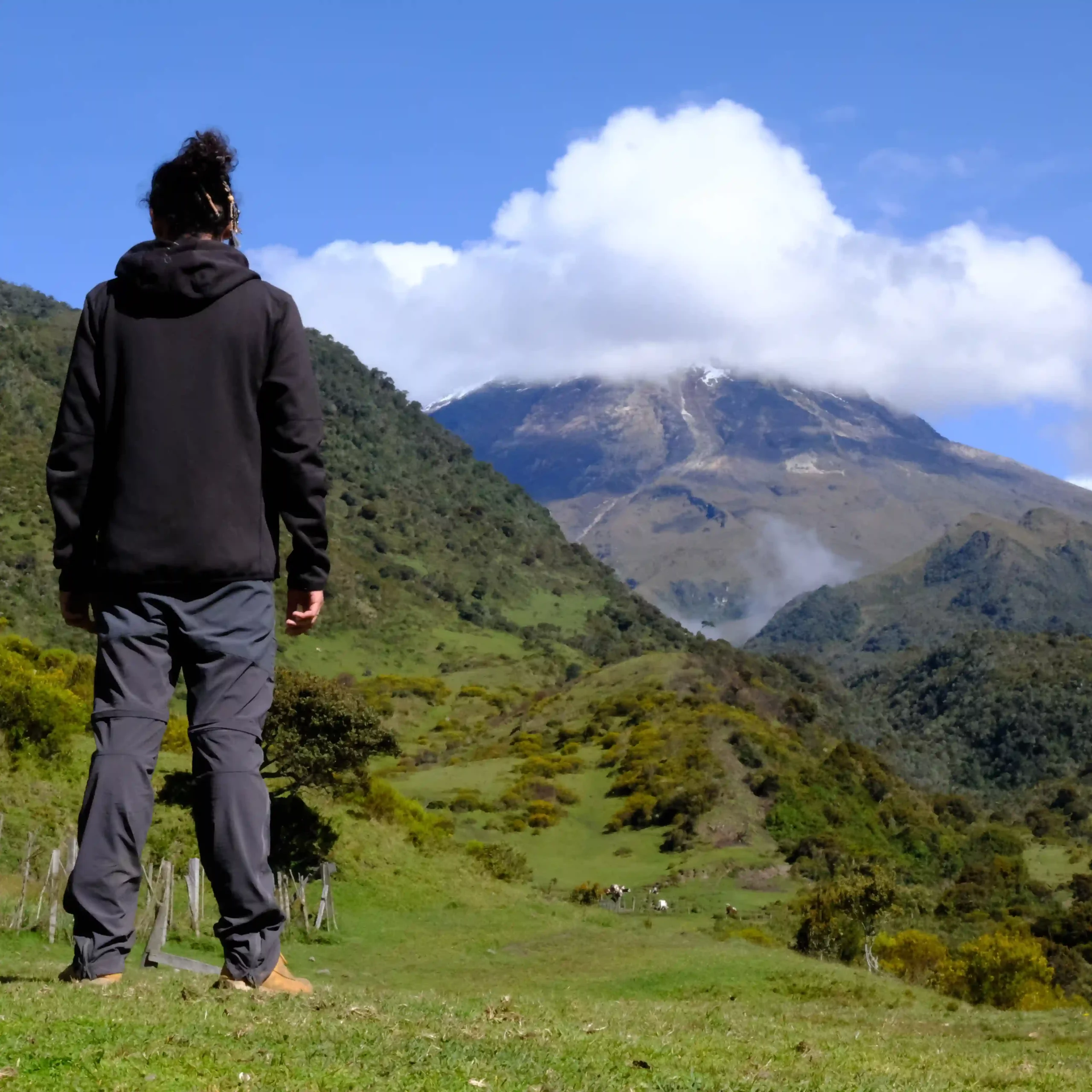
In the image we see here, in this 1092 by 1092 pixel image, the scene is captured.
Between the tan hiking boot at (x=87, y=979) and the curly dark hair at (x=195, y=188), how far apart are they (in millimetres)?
2950

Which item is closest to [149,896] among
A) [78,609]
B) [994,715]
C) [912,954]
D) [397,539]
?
[78,609]

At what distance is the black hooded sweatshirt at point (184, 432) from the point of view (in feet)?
16.0

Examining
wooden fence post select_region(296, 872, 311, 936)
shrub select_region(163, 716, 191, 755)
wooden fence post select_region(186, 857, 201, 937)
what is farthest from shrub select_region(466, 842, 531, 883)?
wooden fence post select_region(186, 857, 201, 937)

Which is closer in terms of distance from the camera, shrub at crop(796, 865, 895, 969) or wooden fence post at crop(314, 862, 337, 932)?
wooden fence post at crop(314, 862, 337, 932)

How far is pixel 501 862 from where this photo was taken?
35.1 metres

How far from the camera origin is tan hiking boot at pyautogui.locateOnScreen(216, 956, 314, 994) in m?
4.89

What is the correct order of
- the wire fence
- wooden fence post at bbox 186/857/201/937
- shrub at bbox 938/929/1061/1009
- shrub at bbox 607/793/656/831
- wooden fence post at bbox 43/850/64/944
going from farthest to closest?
shrub at bbox 607/793/656/831 → shrub at bbox 938/929/1061/1009 → wooden fence post at bbox 186/857/201/937 → the wire fence → wooden fence post at bbox 43/850/64/944

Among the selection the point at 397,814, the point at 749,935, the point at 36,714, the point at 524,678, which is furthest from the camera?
the point at 524,678

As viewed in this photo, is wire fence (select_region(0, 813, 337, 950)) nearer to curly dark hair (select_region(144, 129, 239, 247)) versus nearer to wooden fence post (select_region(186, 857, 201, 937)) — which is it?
wooden fence post (select_region(186, 857, 201, 937))

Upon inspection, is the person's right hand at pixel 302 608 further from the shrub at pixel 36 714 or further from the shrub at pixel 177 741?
the shrub at pixel 177 741

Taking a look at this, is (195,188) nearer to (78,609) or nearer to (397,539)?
(78,609)

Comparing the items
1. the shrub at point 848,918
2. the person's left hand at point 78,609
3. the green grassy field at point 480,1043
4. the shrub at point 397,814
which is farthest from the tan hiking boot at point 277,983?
the shrub at point 397,814

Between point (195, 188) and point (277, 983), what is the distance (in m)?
3.23

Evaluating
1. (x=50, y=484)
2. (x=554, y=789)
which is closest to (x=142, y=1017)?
(x=50, y=484)
